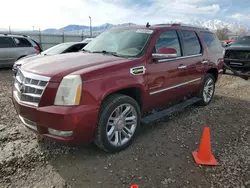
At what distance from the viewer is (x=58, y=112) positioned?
2611mm

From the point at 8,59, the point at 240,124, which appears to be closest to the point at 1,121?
the point at 240,124

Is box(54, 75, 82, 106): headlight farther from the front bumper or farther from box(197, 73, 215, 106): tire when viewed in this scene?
box(197, 73, 215, 106): tire

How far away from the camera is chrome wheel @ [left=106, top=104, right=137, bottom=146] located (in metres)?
3.19

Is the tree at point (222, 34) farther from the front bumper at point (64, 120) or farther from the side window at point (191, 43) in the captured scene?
the front bumper at point (64, 120)

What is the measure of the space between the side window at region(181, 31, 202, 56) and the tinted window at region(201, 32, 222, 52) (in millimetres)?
421

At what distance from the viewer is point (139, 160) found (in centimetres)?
311

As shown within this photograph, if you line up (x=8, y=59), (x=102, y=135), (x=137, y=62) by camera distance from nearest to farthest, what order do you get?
(x=102, y=135)
(x=137, y=62)
(x=8, y=59)

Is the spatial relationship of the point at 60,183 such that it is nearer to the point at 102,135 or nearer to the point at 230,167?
the point at 102,135

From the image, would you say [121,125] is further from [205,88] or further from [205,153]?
[205,88]

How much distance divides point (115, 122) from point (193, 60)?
239 centimetres

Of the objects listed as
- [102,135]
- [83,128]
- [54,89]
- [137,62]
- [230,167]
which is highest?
[137,62]

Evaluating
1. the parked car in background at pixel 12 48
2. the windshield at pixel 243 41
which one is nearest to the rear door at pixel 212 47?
the windshield at pixel 243 41

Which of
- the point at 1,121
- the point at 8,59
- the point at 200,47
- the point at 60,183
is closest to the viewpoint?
the point at 60,183

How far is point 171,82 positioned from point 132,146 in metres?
1.40
